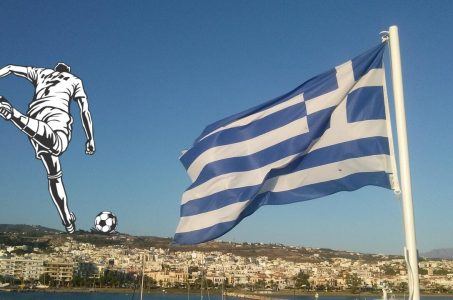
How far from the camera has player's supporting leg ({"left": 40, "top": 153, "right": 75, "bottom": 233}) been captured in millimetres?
6049

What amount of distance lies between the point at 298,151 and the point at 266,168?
10.9 inches

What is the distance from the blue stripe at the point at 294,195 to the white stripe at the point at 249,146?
15.5 inches

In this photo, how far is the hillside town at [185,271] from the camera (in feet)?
299

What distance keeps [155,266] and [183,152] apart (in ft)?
365


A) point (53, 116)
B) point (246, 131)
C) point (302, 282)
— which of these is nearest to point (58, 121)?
point (53, 116)

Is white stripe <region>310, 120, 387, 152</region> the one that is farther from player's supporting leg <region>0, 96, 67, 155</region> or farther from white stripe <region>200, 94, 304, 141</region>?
player's supporting leg <region>0, 96, 67, 155</region>

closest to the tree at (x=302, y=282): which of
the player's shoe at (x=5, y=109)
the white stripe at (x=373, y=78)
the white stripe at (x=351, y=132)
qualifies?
the player's shoe at (x=5, y=109)

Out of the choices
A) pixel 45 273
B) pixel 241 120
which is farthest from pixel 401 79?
pixel 45 273

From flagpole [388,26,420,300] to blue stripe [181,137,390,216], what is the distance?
465 millimetres

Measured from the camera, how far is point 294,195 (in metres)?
4.33

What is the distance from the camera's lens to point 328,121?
429 cm

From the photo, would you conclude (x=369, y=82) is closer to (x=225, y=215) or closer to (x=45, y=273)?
(x=225, y=215)

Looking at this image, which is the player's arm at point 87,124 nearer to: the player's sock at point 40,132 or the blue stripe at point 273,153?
the player's sock at point 40,132

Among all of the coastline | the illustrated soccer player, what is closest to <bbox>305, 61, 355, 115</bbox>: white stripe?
the illustrated soccer player
